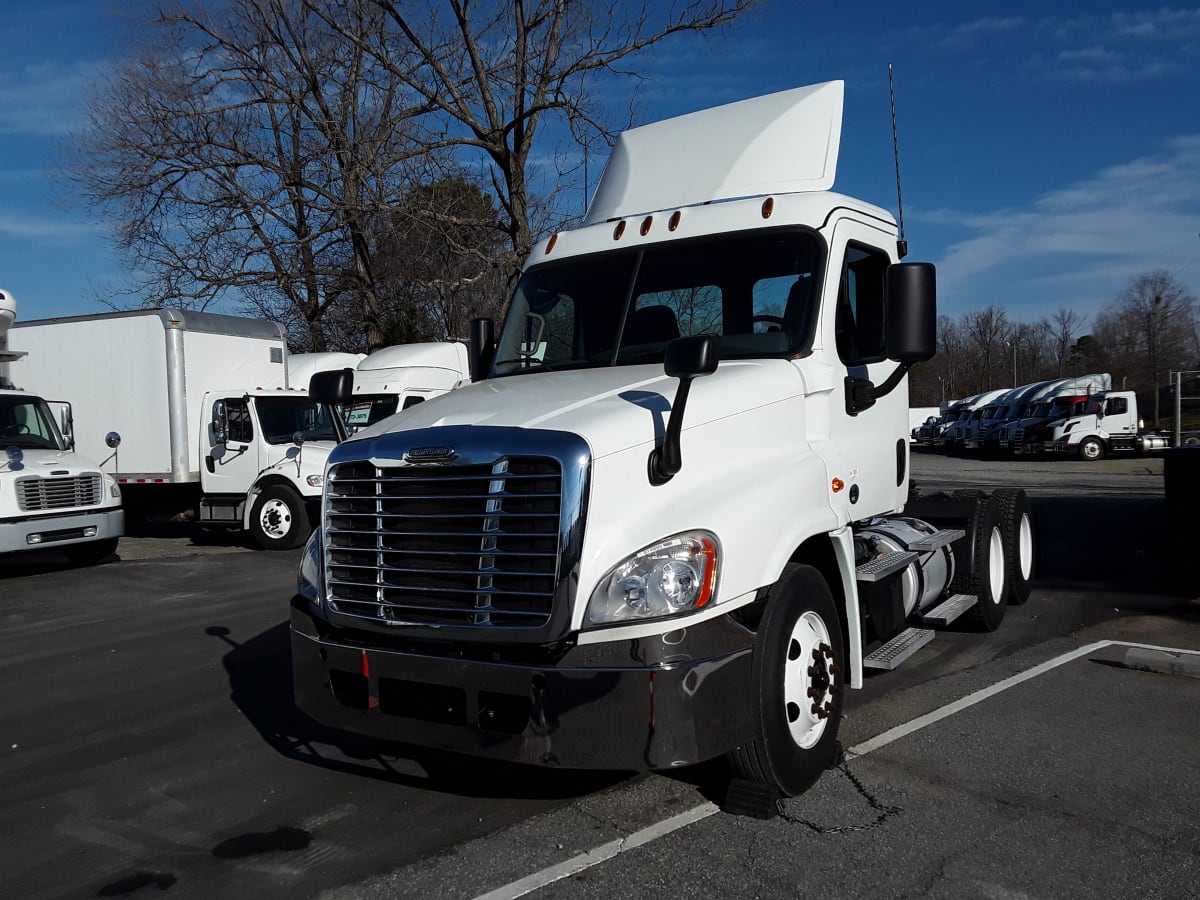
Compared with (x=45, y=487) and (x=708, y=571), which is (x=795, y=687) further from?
(x=45, y=487)

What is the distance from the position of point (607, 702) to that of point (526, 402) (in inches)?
56.6

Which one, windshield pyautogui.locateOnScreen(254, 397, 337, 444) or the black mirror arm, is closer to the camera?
the black mirror arm

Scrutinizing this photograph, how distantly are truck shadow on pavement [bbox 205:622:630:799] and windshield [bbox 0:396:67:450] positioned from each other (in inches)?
303

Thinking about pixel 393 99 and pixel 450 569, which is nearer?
pixel 450 569

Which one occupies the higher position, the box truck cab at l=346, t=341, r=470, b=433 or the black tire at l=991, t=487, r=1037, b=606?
the box truck cab at l=346, t=341, r=470, b=433

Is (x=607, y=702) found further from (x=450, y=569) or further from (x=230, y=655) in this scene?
(x=230, y=655)

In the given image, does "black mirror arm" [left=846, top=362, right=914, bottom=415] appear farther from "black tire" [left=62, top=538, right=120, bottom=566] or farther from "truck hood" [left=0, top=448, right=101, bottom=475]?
"black tire" [left=62, top=538, right=120, bottom=566]

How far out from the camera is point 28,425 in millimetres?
12602

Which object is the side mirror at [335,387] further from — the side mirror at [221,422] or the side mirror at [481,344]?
the side mirror at [221,422]

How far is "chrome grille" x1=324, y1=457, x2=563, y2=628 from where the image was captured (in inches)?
143

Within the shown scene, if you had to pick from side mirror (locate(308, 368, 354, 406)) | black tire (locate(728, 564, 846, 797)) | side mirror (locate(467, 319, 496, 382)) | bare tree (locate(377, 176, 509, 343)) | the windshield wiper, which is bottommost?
black tire (locate(728, 564, 846, 797))

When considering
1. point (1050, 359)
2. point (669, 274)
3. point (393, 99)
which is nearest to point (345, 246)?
point (393, 99)

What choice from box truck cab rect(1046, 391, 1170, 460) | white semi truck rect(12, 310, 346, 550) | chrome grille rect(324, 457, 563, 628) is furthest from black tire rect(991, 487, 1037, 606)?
box truck cab rect(1046, 391, 1170, 460)

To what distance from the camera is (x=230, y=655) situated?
24.4ft
